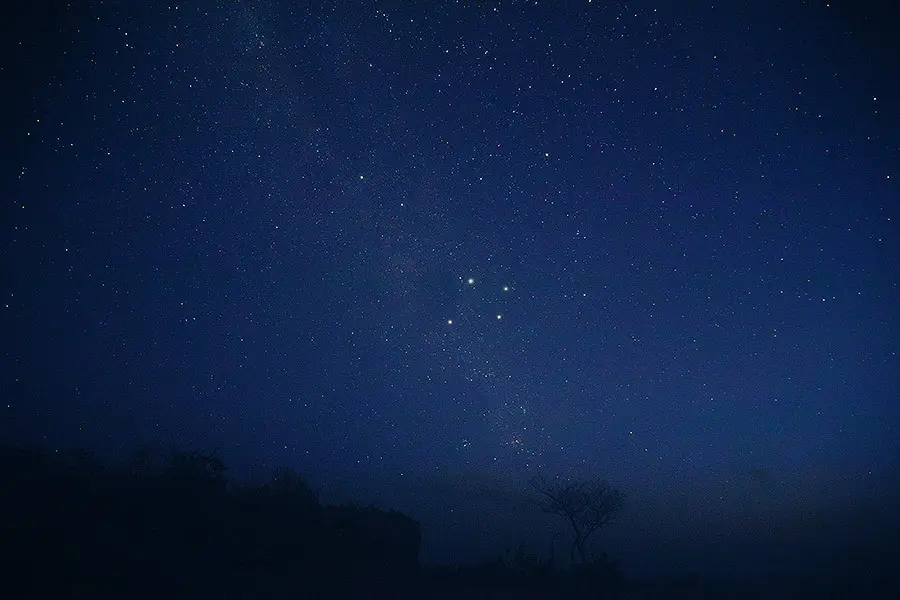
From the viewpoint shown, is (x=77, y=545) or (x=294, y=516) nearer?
(x=77, y=545)

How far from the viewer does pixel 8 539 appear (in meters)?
9.91

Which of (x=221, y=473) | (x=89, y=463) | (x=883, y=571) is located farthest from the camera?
(x=883, y=571)

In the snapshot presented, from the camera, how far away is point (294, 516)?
18719mm

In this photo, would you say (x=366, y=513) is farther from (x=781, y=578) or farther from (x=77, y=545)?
(x=781, y=578)

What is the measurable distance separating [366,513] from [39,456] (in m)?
16.7

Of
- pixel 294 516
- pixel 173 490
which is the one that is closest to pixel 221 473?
pixel 173 490

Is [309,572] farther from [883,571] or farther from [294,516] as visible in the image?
[883,571]

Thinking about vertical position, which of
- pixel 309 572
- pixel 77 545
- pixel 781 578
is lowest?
pixel 781 578

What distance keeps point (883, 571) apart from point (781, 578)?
230 inches

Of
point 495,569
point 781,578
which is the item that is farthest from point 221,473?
point 781,578

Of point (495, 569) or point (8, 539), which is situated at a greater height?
point (8, 539)

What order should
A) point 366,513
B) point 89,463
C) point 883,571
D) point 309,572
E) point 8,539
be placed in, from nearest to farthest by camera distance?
point 8,539
point 309,572
point 89,463
point 366,513
point 883,571

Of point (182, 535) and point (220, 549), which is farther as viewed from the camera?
point (182, 535)

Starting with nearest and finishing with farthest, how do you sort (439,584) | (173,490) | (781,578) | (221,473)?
(439,584)
(173,490)
(221,473)
(781,578)
